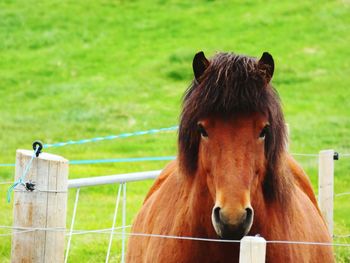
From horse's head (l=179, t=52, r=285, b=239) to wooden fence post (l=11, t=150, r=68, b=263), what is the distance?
33.1 inches

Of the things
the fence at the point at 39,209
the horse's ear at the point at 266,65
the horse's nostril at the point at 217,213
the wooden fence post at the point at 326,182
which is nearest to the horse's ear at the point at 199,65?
the horse's ear at the point at 266,65

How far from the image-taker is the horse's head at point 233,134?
177 inches

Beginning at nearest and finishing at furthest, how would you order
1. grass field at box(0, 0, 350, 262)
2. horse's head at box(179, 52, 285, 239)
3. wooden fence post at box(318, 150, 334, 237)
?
1. horse's head at box(179, 52, 285, 239)
2. wooden fence post at box(318, 150, 334, 237)
3. grass field at box(0, 0, 350, 262)

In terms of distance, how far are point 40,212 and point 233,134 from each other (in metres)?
1.36

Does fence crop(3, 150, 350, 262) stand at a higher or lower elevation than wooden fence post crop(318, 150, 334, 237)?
lower

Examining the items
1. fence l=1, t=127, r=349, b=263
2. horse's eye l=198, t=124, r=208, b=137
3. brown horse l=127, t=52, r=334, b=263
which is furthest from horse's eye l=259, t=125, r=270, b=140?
fence l=1, t=127, r=349, b=263

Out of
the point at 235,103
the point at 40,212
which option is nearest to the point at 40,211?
the point at 40,212

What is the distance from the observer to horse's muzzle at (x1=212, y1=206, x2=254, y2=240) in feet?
14.4

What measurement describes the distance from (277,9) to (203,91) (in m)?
27.7

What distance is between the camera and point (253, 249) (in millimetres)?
4059

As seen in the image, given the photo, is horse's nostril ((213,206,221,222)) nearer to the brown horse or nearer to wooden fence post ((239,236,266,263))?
the brown horse

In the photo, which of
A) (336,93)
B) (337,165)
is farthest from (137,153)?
(336,93)

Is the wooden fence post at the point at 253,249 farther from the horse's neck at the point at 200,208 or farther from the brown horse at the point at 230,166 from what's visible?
the horse's neck at the point at 200,208

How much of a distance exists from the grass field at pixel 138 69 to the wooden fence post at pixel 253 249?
9.81 m
